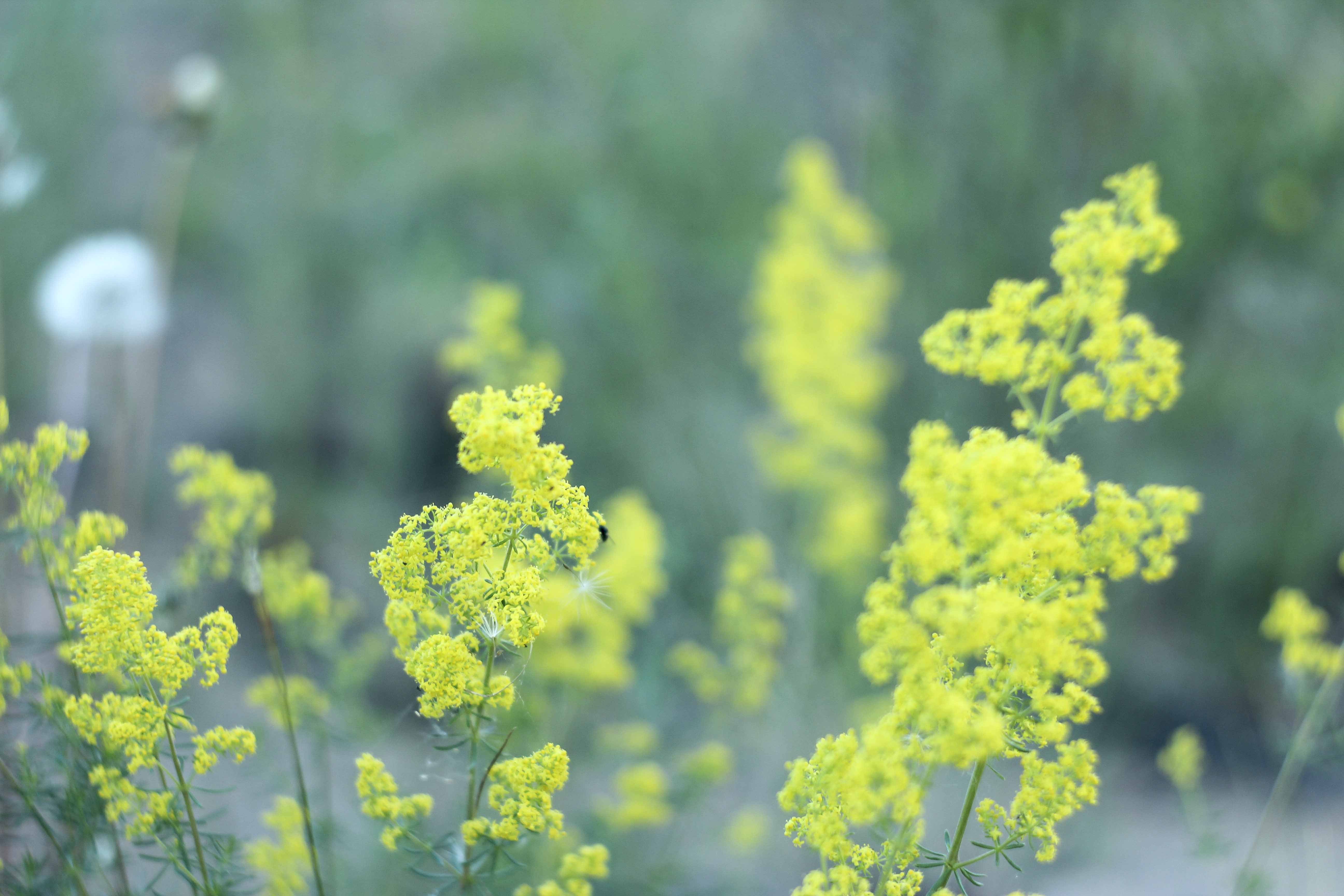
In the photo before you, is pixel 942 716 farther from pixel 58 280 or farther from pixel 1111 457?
pixel 1111 457

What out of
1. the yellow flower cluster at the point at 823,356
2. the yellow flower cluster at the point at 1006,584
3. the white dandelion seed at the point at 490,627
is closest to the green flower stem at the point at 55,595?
the white dandelion seed at the point at 490,627

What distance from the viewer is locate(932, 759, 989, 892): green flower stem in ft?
2.51

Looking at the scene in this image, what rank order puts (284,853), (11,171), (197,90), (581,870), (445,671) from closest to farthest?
(445,671) < (581,870) < (284,853) < (11,171) < (197,90)

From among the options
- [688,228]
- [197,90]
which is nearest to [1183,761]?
[197,90]

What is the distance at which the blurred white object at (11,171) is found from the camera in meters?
1.57

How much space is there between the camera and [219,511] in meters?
1.19

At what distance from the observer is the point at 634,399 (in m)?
3.66

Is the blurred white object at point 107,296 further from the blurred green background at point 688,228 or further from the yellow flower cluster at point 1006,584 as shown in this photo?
the yellow flower cluster at point 1006,584

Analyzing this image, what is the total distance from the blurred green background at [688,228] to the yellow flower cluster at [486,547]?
1843 millimetres

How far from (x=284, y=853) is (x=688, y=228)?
3.29m

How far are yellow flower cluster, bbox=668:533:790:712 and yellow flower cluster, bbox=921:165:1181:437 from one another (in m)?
0.99

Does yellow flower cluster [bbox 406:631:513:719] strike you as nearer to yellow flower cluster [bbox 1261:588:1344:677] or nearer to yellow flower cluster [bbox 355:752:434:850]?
yellow flower cluster [bbox 355:752:434:850]

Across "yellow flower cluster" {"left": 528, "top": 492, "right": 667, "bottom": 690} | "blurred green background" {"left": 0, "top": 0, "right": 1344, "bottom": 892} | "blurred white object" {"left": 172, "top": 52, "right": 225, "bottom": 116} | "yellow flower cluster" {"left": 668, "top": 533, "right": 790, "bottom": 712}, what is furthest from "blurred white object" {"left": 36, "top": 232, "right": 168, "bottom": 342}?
"yellow flower cluster" {"left": 668, "top": 533, "right": 790, "bottom": 712}

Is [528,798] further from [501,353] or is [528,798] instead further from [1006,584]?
[501,353]
